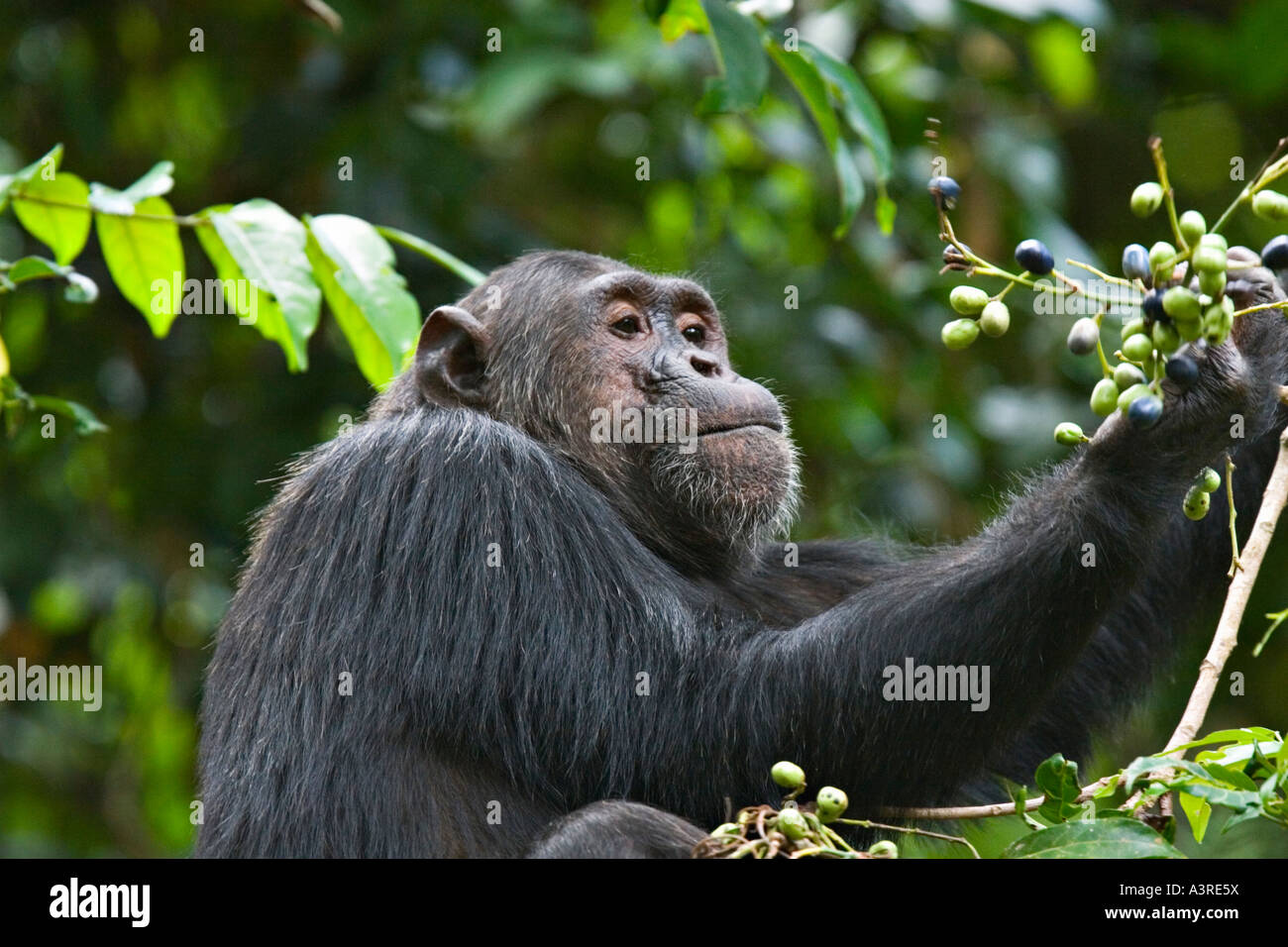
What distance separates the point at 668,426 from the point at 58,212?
2.19 metres

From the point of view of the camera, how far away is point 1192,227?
11.0 ft

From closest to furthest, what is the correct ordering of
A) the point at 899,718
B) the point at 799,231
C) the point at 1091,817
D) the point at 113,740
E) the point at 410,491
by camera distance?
the point at 1091,817 < the point at 899,718 < the point at 410,491 < the point at 799,231 < the point at 113,740

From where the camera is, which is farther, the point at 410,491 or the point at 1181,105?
the point at 1181,105

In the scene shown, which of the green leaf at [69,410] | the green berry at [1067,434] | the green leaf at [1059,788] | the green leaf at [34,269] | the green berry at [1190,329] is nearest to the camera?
the green berry at [1190,329]

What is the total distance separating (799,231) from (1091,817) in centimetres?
782

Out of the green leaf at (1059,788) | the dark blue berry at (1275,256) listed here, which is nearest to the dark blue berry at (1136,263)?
→ the dark blue berry at (1275,256)

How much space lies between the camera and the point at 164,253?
5.31 metres

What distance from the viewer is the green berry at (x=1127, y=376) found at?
3562 millimetres

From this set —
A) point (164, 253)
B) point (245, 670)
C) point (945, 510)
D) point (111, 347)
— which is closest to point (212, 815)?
point (245, 670)

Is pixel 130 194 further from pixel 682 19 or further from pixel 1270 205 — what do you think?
pixel 1270 205

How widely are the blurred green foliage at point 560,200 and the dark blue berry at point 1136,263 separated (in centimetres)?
491

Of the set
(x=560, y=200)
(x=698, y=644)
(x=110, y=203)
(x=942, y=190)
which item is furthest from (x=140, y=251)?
(x=560, y=200)

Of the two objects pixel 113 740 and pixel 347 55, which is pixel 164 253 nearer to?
pixel 347 55

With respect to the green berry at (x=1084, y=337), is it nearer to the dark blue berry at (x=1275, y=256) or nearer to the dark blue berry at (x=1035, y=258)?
the dark blue berry at (x=1035, y=258)
